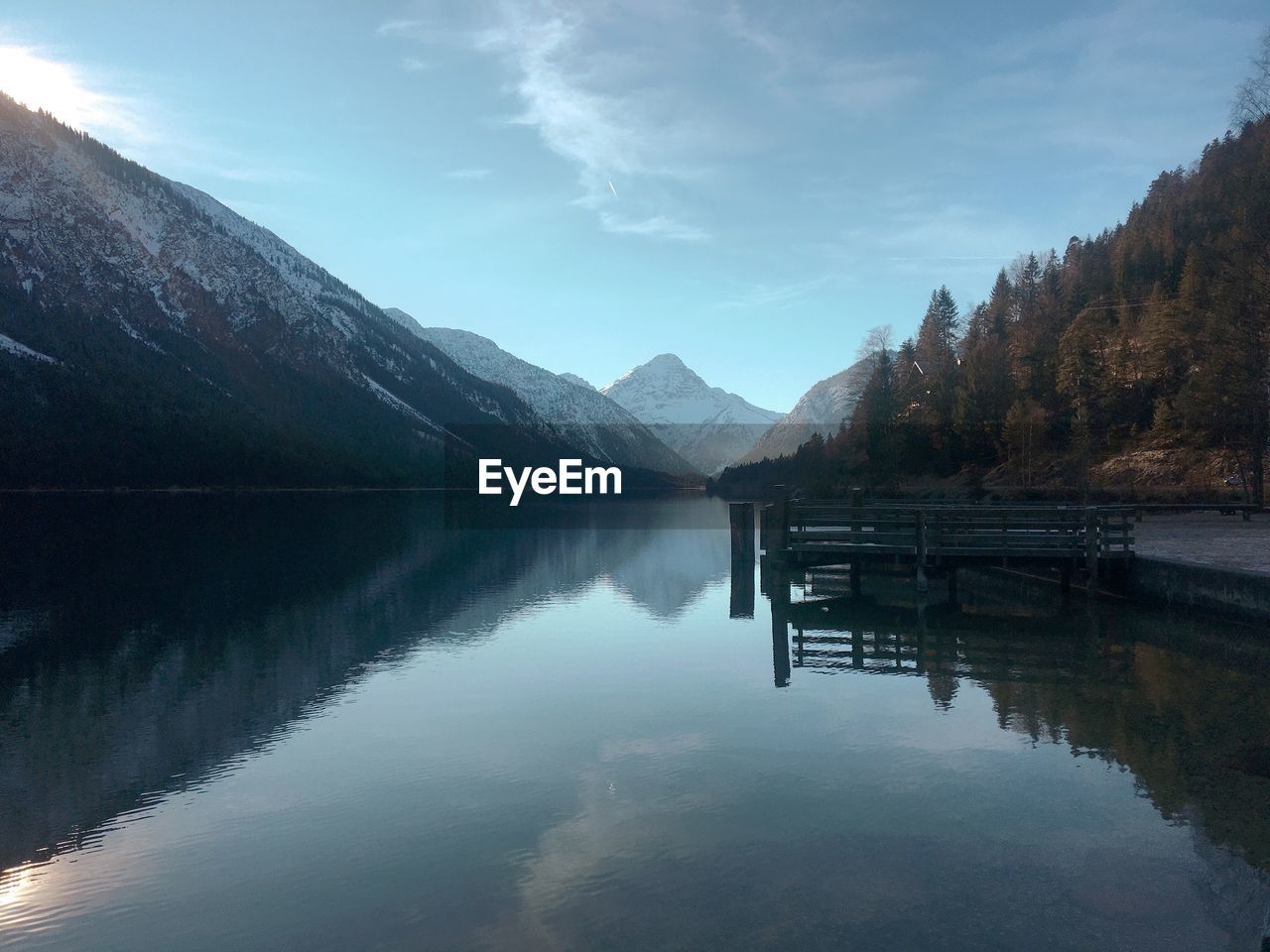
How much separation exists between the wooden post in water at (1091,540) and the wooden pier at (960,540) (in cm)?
3

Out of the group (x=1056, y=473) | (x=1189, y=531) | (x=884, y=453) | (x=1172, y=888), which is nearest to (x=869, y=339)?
(x=884, y=453)

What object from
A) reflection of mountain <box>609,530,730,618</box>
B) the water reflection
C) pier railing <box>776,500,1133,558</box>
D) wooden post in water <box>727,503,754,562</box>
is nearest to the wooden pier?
pier railing <box>776,500,1133,558</box>

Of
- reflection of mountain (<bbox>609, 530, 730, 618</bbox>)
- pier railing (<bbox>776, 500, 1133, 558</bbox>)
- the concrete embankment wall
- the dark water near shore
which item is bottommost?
reflection of mountain (<bbox>609, 530, 730, 618</bbox>)

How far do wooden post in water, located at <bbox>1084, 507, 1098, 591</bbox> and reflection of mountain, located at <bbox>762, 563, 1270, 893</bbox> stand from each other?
119 cm

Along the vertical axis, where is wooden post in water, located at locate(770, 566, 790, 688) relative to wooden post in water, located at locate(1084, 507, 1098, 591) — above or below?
below

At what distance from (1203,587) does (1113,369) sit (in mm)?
67342

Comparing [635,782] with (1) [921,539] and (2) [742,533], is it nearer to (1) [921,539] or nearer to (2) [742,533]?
(1) [921,539]

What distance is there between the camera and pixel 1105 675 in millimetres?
18703

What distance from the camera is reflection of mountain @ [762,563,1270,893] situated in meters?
11.9

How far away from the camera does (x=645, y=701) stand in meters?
17.6

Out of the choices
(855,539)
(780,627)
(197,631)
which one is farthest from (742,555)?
(197,631)

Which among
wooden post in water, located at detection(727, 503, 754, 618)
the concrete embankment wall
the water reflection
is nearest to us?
the water reflection

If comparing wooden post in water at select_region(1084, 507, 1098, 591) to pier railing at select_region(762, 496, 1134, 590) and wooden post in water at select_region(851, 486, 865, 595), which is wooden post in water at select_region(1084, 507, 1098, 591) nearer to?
pier railing at select_region(762, 496, 1134, 590)

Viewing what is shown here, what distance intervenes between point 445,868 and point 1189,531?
37323 millimetres
